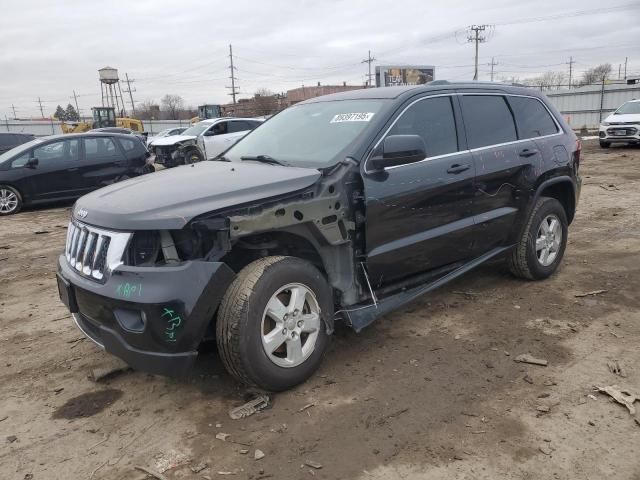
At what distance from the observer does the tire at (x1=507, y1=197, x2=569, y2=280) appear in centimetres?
476

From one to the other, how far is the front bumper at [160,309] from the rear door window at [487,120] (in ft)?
8.30

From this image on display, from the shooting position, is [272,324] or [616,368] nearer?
[272,324]

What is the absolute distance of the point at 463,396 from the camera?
121 inches

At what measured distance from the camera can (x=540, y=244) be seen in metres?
4.91

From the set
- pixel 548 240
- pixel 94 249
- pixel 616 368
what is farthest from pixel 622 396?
pixel 94 249

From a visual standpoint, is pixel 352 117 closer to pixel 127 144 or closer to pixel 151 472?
pixel 151 472

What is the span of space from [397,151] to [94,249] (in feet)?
6.45

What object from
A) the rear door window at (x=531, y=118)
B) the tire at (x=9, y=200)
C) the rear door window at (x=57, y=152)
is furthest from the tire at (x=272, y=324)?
the tire at (x=9, y=200)

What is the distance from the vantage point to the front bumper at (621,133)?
17.2 metres

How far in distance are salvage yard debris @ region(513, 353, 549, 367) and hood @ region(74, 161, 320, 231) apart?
6.11 ft

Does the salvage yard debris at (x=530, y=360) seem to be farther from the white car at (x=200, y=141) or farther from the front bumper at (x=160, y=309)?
the white car at (x=200, y=141)

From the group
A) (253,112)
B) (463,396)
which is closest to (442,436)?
(463,396)

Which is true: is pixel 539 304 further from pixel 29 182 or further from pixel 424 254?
pixel 29 182

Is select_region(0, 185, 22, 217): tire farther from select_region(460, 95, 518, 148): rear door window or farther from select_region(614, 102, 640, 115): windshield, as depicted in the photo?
select_region(614, 102, 640, 115): windshield
